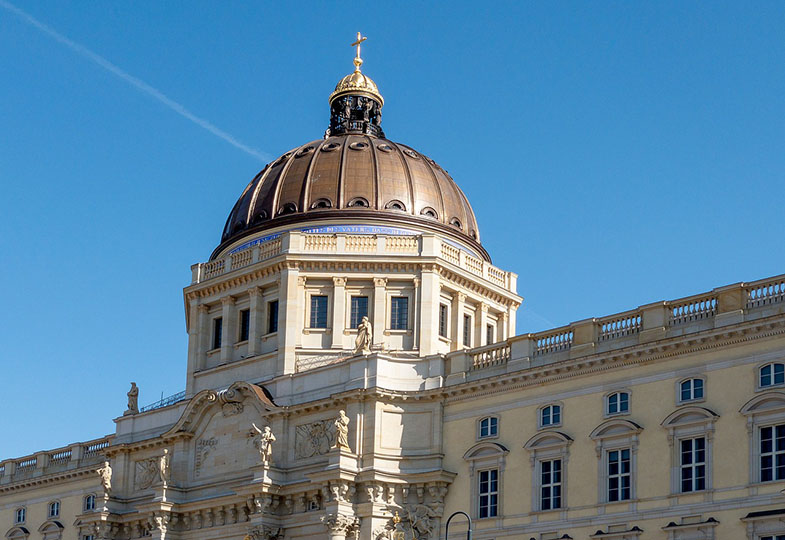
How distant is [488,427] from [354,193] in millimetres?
19792

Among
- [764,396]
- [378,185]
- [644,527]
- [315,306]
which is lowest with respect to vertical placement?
[644,527]

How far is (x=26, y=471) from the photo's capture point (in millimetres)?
82688

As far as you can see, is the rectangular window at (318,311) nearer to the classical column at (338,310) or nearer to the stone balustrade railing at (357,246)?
the classical column at (338,310)

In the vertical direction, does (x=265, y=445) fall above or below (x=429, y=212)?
below

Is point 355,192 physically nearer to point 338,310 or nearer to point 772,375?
point 338,310

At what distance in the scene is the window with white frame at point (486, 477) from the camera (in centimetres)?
5694

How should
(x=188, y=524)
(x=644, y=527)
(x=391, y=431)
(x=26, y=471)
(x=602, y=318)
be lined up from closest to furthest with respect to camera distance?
1. (x=644, y=527)
2. (x=602, y=318)
3. (x=391, y=431)
4. (x=188, y=524)
5. (x=26, y=471)

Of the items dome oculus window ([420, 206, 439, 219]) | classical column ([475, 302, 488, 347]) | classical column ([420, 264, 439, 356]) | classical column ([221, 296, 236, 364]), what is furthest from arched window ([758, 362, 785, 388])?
classical column ([221, 296, 236, 364])

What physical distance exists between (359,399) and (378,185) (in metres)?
16.9

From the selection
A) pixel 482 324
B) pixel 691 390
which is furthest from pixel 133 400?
pixel 691 390

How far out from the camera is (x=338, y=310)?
69.1 metres

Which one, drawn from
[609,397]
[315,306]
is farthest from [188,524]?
[609,397]

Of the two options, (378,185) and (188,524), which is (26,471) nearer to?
(188,524)

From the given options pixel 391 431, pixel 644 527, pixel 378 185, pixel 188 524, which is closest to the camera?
pixel 644 527
